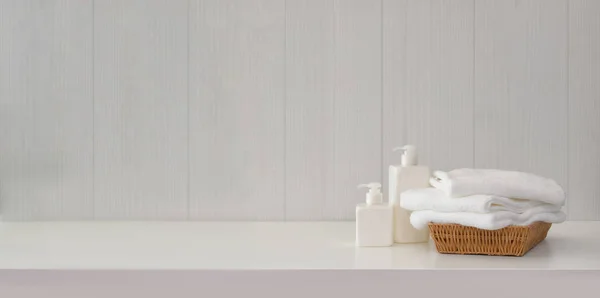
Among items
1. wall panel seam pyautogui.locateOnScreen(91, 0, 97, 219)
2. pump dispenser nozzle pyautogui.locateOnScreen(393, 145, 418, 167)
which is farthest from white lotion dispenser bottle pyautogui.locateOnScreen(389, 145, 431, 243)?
wall panel seam pyautogui.locateOnScreen(91, 0, 97, 219)

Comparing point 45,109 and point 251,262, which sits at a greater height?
point 45,109

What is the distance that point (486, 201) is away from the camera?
3.32 ft

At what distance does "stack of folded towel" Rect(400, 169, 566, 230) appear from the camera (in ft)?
3.34

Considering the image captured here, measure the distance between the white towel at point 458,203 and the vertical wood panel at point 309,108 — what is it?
0.35m

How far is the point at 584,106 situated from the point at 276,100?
2.07 ft

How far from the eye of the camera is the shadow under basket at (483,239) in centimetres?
103

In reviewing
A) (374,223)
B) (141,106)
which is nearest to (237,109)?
(141,106)

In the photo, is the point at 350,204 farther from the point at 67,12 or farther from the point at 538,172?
the point at 67,12

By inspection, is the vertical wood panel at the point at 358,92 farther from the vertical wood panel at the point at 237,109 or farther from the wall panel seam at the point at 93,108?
the wall panel seam at the point at 93,108

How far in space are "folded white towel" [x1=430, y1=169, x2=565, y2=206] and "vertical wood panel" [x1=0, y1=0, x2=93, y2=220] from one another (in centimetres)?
77

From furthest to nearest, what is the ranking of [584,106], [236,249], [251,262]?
1. [584,106]
2. [236,249]
3. [251,262]

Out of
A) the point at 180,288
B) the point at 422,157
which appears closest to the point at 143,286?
the point at 180,288

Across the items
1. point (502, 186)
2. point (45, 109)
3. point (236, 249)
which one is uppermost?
point (45, 109)

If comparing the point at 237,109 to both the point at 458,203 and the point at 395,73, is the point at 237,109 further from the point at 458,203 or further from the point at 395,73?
the point at 458,203
